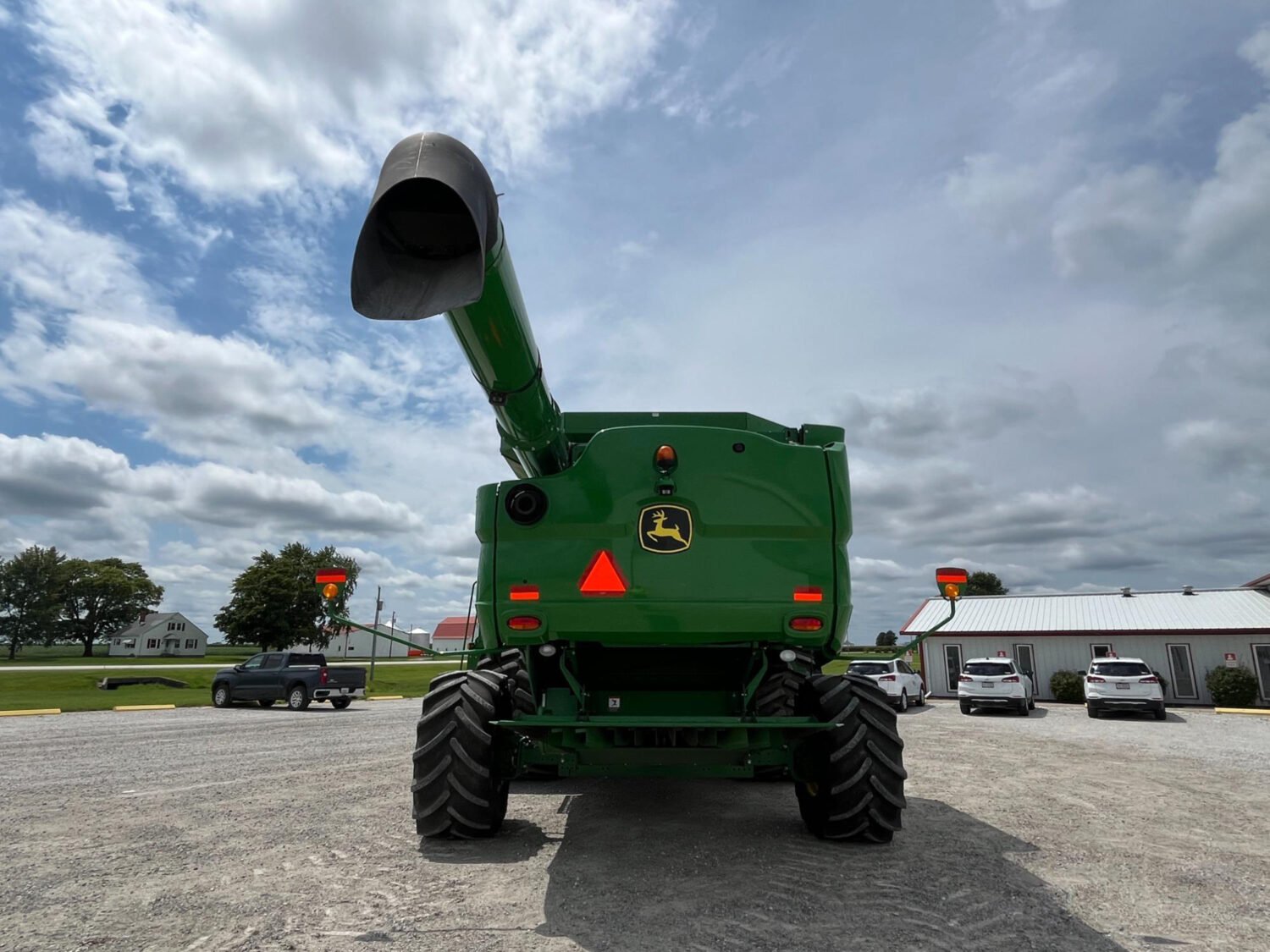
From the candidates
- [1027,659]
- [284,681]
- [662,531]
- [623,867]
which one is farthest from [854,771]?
[1027,659]

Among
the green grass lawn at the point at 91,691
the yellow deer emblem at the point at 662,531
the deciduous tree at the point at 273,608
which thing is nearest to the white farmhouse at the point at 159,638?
the deciduous tree at the point at 273,608

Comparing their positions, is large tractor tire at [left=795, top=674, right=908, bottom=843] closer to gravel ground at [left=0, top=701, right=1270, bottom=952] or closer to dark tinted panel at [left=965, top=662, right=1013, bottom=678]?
gravel ground at [left=0, top=701, right=1270, bottom=952]

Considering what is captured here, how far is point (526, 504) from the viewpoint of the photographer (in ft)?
16.5

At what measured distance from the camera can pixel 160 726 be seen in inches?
606

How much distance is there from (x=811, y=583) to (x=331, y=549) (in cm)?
6706

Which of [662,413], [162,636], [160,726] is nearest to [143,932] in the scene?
[662,413]

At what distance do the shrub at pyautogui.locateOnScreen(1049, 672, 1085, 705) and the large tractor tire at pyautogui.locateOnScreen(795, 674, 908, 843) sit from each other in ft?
88.4

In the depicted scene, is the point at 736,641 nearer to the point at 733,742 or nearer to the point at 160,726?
the point at 733,742

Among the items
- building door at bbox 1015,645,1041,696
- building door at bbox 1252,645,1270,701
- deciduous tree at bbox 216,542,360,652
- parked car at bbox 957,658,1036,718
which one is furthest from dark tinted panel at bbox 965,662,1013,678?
deciduous tree at bbox 216,542,360,652

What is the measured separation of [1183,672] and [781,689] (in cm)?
2815

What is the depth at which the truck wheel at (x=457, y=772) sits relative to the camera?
5234 millimetres

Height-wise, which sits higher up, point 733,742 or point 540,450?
point 540,450

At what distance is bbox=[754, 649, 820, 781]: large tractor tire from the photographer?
539cm

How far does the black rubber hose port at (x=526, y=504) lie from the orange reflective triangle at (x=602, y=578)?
487 mm
